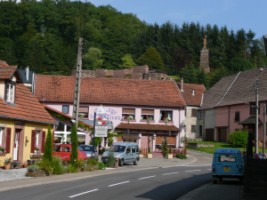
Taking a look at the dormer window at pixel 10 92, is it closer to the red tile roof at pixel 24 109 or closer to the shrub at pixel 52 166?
the red tile roof at pixel 24 109

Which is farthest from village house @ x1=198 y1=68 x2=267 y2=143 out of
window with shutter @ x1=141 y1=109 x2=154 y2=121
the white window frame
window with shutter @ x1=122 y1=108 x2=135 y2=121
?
the white window frame

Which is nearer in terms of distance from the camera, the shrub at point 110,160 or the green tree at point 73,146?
the green tree at point 73,146

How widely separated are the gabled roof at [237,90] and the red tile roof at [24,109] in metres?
38.0

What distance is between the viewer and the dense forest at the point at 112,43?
347 feet

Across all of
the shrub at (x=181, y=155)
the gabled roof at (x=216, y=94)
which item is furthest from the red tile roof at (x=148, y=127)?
the gabled roof at (x=216, y=94)

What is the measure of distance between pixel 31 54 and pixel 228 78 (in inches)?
1656

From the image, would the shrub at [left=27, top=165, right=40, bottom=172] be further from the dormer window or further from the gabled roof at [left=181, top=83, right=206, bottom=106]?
the gabled roof at [left=181, top=83, right=206, bottom=106]

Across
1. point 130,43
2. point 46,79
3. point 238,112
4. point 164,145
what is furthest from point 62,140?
point 130,43

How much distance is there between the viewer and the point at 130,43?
13425 cm

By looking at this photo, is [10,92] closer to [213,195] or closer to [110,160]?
[110,160]

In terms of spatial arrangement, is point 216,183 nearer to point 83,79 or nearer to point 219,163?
point 219,163

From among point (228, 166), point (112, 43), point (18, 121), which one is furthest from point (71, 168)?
point (112, 43)

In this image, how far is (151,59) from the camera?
410 feet

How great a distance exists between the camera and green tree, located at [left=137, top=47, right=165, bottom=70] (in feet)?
408
